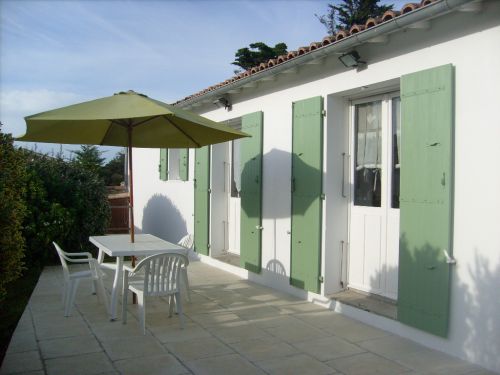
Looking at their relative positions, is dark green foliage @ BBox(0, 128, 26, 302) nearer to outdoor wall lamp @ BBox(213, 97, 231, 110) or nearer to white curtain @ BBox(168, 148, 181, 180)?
outdoor wall lamp @ BBox(213, 97, 231, 110)

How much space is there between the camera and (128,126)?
5.98 meters

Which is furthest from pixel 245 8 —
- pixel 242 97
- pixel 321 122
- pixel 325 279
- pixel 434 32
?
pixel 325 279

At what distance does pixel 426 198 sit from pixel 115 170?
30.1 m

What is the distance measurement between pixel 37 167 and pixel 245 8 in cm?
522

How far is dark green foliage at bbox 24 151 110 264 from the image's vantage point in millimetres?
8789

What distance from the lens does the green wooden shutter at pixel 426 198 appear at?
4.28m

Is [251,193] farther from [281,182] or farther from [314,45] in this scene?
[314,45]

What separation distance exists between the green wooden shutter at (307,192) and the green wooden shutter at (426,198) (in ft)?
4.51

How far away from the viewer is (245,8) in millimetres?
8195

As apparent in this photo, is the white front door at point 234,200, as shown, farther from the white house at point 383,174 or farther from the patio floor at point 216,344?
the patio floor at point 216,344

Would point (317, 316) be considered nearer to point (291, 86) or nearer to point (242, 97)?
point (291, 86)

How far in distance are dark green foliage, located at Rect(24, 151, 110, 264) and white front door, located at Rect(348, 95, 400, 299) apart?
5666 mm

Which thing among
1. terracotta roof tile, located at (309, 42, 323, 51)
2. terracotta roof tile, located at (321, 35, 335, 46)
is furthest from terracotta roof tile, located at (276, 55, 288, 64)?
terracotta roof tile, located at (321, 35, 335, 46)

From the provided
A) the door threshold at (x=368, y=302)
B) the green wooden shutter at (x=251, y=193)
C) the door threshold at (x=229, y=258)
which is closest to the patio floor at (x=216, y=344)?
the door threshold at (x=368, y=302)
